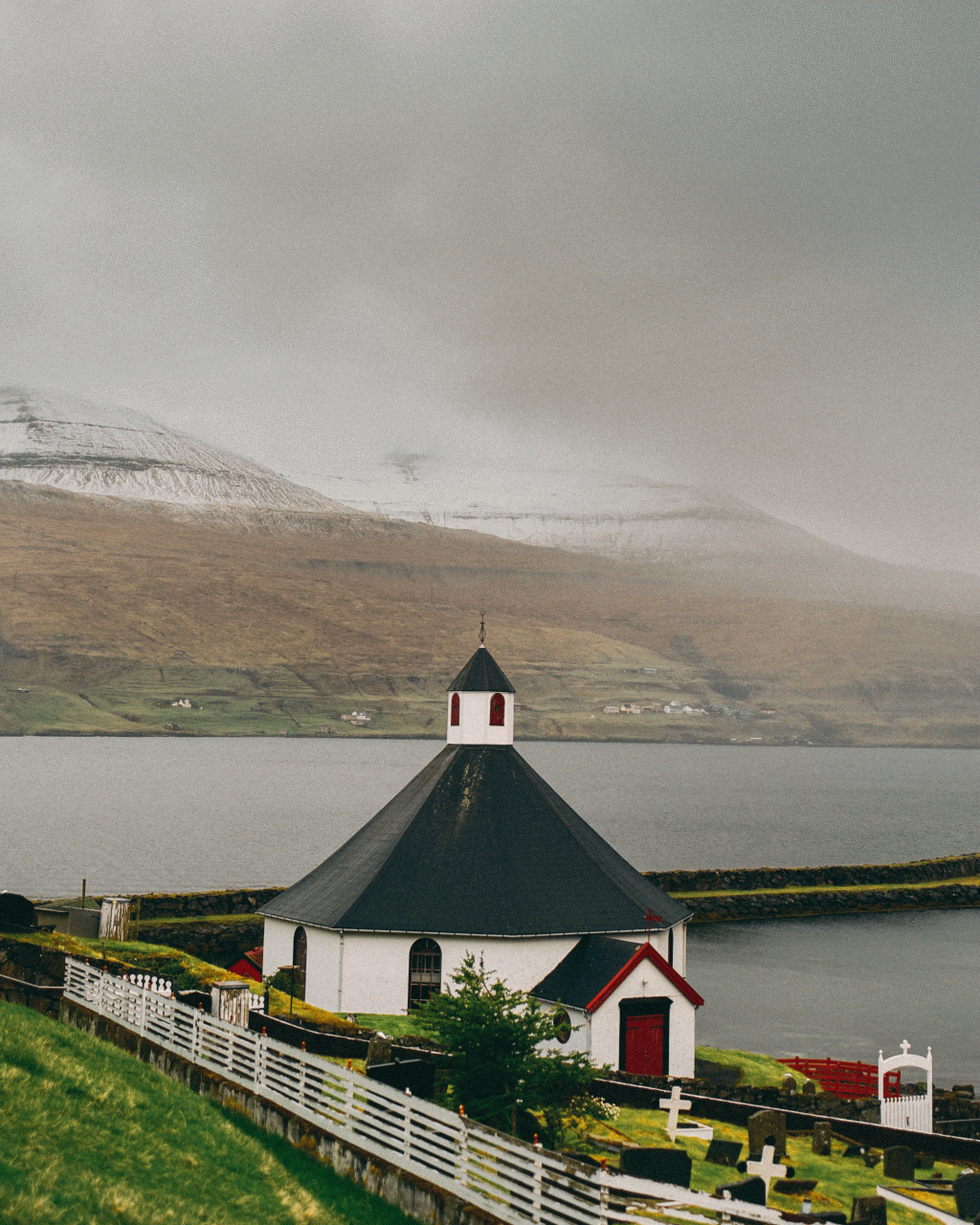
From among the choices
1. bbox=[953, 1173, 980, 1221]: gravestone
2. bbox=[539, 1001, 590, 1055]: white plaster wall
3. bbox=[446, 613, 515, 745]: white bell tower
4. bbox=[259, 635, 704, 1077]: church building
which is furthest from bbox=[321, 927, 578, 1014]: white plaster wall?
bbox=[953, 1173, 980, 1221]: gravestone

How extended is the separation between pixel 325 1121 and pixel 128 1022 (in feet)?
14.8

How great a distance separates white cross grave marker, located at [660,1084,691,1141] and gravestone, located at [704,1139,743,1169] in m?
1.53

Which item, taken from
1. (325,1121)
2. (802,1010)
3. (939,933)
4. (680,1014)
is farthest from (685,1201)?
(939,933)

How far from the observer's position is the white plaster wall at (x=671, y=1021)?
27.7 m

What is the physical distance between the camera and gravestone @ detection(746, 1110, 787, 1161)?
19.6m

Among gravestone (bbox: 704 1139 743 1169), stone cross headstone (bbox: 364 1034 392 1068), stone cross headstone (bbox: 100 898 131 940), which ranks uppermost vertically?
stone cross headstone (bbox: 100 898 131 940)

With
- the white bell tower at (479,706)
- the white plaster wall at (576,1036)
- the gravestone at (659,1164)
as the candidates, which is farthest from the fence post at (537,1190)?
the white bell tower at (479,706)

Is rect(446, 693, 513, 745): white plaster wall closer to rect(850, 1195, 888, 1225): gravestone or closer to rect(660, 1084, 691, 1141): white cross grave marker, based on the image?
rect(660, 1084, 691, 1141): white cross grave marker

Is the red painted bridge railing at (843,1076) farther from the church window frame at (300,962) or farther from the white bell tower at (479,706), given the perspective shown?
the church window frame at (300,962)

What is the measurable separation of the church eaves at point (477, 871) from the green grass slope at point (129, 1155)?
15294mm

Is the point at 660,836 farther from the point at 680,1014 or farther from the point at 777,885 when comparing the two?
the point at 680,1014

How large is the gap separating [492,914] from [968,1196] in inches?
615

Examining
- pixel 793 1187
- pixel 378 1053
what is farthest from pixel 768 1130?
pixel 378 1053

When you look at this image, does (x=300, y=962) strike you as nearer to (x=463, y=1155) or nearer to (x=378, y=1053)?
(x=378, y=1053)
